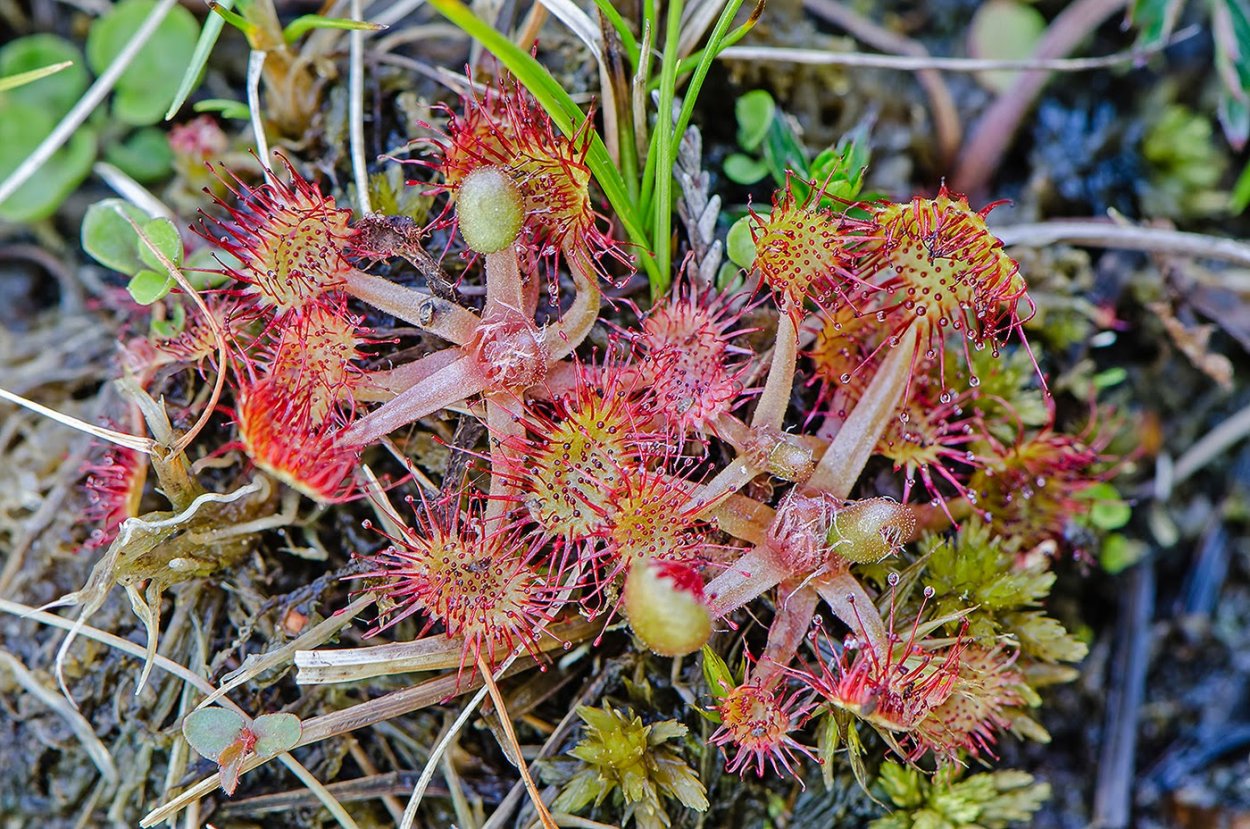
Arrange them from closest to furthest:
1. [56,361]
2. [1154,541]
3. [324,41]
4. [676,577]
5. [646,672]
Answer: [676,577] < [646,672] < [324,41] < [56,361] < [1154,541]

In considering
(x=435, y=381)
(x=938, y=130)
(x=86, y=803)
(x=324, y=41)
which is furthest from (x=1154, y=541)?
(x=86, y=803)

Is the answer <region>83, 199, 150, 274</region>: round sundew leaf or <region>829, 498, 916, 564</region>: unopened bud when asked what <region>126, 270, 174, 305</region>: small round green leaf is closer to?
<region>83, 199, 150, 274</region>: round sundew leaf

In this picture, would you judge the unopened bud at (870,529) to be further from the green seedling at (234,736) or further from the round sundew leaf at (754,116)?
the green seedling at (234,736)

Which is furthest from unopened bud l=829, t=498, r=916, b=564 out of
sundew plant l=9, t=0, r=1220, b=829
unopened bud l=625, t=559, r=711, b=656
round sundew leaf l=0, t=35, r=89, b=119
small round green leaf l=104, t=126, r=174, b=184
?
round sundew leaf l=0, t=35, r=89, b=119

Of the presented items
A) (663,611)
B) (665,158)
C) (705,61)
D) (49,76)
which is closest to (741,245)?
(665,158)

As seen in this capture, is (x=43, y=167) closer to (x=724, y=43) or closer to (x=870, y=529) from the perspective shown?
(x=724, y=43)

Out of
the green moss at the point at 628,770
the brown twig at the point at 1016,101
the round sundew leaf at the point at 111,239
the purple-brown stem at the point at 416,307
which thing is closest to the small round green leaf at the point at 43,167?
the round sundew leaf at the point at 111,239

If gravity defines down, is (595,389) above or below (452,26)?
below

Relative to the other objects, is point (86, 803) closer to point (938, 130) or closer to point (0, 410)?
point (0, 410)
